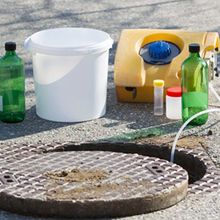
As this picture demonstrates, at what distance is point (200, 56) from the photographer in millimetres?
6215

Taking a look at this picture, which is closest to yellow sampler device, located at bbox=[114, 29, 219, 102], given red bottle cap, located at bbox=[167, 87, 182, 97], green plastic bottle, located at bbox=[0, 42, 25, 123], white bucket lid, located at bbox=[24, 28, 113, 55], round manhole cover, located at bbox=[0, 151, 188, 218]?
red bottle cap, located at bbox=[167, 87, 182, 97]

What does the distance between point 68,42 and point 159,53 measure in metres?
0.62

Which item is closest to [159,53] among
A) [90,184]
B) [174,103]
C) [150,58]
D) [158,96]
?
A: [150,58]

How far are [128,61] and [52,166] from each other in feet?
4.54

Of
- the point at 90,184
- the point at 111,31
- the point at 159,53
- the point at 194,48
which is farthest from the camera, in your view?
the point at 111,31

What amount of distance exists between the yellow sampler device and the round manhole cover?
1.01 meters

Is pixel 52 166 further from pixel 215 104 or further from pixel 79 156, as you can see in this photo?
pixel 215 104

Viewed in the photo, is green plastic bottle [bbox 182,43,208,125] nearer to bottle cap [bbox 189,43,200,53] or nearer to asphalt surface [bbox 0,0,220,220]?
bottle cap [bbox 189,43,200,53]

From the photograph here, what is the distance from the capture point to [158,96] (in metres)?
6.26

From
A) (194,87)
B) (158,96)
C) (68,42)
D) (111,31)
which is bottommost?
(111,31)

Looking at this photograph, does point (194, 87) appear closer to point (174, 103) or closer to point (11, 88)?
point (174, 103)

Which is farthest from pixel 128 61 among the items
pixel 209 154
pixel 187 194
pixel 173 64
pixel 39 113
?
pixel 187 194

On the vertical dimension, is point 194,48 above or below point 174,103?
above

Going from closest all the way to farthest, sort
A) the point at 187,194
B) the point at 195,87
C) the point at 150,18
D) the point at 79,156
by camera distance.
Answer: the point at 187,194 < the point at 79,156 < the point at 195,87 < the point at 150,18
